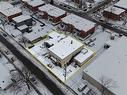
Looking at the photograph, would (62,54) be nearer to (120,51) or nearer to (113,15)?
(120,51)

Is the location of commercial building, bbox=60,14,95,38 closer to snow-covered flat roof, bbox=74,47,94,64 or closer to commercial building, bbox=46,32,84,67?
commercial building, bbox=46,32,84,67

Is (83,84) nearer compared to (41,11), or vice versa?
(83,84)

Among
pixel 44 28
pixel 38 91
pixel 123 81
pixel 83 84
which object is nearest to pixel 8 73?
pixel 38 91

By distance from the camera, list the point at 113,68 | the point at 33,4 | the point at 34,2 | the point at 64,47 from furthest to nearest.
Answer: the point at 34,2, the point at 33,4, the point at 64,47, the point at 113,68

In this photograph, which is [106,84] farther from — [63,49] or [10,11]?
[10,11]

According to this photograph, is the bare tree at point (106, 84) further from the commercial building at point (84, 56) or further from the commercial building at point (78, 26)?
the commercial building at point (78, 26)

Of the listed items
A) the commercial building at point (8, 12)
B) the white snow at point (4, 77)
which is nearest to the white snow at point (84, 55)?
the white snow at point (4, 77)

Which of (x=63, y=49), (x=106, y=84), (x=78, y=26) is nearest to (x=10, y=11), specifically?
(x=78, y=26)
